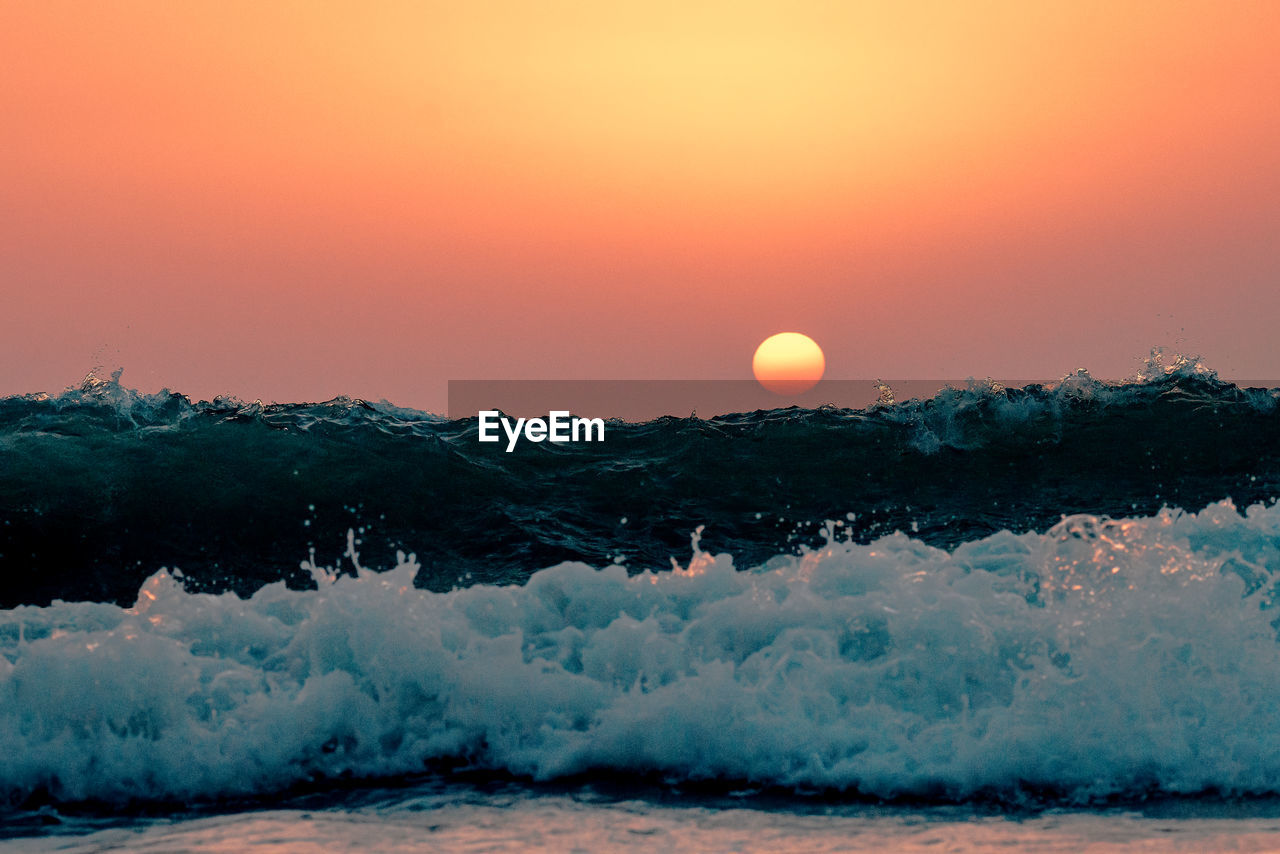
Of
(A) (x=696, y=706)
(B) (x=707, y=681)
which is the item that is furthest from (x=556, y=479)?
(A) (x=696, y=706)

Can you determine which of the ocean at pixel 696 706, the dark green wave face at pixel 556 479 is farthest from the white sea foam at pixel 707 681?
the dark green wave face at pixel 556 479

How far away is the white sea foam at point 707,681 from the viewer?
15.9 ft

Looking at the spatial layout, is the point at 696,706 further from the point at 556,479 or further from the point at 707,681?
the point at 556,479

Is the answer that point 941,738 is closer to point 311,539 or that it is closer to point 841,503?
point 841,503

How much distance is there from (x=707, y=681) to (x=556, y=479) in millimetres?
6732

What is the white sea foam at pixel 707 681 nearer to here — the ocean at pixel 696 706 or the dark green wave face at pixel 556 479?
the ocean at pixel 696 706

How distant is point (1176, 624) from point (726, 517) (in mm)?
6038

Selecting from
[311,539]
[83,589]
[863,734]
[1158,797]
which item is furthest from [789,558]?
[83,589]

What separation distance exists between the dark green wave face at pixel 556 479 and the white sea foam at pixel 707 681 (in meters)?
3.72

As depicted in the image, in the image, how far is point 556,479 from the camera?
11.8 m

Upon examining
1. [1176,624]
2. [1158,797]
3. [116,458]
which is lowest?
[1158,797]

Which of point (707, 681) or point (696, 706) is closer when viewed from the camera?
point (696, 706)

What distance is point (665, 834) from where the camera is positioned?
4219 mm

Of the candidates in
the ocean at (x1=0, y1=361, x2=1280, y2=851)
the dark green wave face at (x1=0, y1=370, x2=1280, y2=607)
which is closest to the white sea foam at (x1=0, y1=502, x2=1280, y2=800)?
the ocean at (x1=0, y1=361, x2=1280, y2=851)
